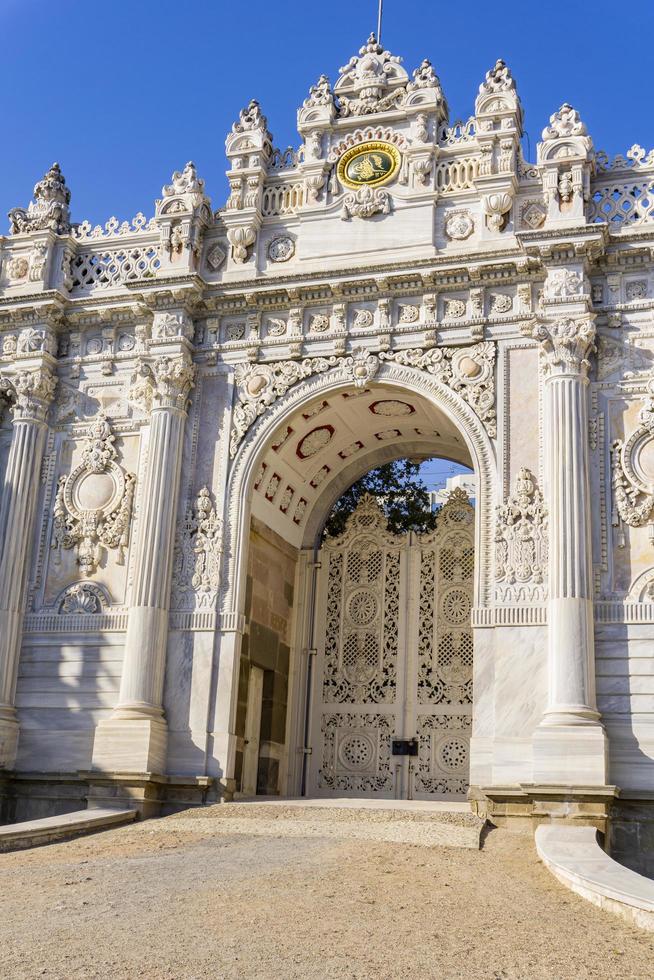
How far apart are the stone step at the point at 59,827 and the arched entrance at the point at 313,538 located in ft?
6.77

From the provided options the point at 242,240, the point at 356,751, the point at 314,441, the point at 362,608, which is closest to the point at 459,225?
the point at 242,240

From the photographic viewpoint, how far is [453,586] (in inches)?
727

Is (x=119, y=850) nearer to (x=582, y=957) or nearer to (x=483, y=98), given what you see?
(x=582, y=957)

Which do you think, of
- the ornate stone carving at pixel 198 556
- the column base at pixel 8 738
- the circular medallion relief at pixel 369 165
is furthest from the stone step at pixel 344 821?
the circular medallion relief at pixel 369 165

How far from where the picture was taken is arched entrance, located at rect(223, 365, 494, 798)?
16.3m

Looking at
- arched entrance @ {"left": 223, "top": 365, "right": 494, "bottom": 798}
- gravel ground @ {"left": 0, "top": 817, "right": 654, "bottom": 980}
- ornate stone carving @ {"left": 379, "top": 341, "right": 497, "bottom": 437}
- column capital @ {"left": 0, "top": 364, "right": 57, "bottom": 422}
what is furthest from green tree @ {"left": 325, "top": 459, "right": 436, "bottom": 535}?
gravel ground @ {"left": 0, "top": 817, "right": 654, "bottom": 980}

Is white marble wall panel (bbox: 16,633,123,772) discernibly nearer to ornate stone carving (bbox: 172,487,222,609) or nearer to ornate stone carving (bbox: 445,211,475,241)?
ornate stone carving (bbox: 172,487,222,609)

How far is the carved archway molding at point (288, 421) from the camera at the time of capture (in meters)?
15.3

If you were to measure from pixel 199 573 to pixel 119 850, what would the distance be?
504cm

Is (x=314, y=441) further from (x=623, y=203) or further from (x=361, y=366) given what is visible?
(x=623, y=203)

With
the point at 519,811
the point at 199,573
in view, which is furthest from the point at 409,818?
the point at 199,573

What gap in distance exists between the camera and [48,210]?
19.1 m

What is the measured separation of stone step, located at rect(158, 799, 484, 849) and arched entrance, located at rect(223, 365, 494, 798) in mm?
→ 1608

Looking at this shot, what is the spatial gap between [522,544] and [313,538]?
5.13 metres
